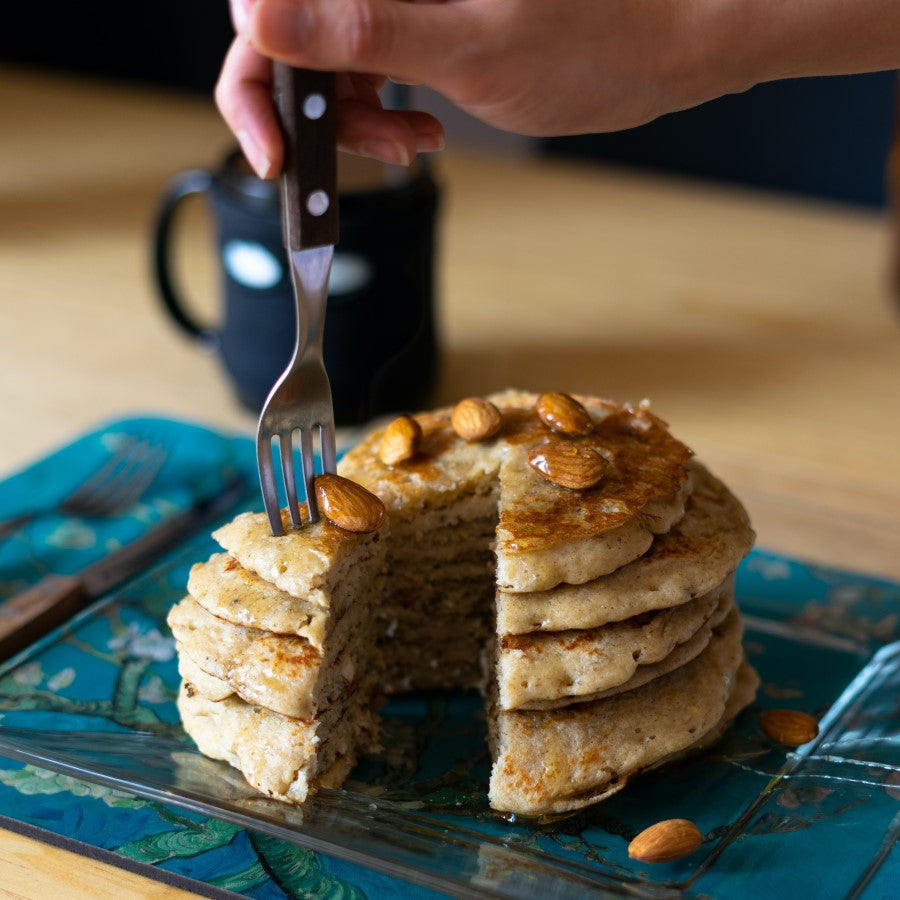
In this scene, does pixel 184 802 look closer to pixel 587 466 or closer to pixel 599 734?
pixel 599 734

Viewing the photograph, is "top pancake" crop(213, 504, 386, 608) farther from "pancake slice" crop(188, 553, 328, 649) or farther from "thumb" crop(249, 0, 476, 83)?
"thumb" crop(249, 0, 476, 83)

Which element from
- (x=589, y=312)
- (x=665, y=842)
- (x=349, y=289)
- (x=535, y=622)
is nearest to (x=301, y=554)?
(x=535, y=622)

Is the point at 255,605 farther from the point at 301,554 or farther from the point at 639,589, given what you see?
the point at 639,589

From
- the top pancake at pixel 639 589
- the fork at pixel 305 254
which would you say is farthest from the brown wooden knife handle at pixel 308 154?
the top pancake at pixel 639 589

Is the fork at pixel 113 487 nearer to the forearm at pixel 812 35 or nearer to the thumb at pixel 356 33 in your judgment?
the thumb at pixel 356 33

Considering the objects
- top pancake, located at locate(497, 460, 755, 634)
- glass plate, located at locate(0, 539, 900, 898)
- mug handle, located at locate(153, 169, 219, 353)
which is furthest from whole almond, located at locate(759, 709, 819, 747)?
mug handle, located at locate(153, 169, 219, 353)

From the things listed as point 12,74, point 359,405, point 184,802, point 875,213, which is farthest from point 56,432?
point 12,74
